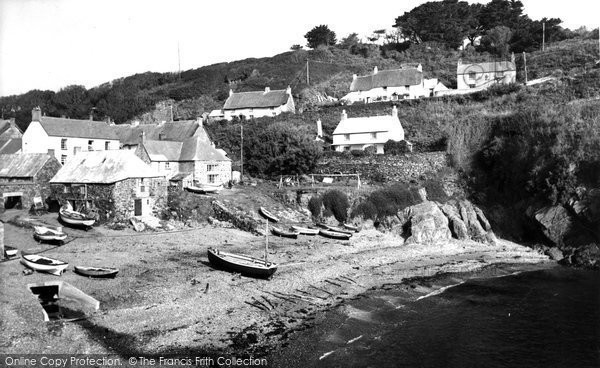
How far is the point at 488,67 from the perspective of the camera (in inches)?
2844

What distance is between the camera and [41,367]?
14.8 m

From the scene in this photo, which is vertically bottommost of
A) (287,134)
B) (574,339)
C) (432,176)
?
(574,339)

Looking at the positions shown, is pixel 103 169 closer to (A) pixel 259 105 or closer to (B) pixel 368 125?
(B) pixel 368 125

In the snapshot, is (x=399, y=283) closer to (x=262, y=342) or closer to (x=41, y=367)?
(x=262, y=342)

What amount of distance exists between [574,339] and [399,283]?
9340 millimetres

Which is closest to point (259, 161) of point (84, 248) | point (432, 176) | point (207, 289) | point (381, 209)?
point (381, 209)

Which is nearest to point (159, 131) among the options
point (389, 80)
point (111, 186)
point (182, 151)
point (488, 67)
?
point (182, 151)

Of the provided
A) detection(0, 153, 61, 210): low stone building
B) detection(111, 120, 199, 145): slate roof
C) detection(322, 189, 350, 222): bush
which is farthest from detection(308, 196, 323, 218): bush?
detection(0, 153, 61, 210): low stone building

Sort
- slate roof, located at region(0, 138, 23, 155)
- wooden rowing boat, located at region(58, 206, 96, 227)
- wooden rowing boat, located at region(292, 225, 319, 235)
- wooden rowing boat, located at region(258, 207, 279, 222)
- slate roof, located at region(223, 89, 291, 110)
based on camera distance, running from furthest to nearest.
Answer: slate roof, located at region(223, 89, 291, 110), slate roof, located at region(0, 138, 23, 155), wooden rowing boat, located at region(258, 207, 279, 222), wooden rowing boat, located at region(292, 225, 319, 235), wooden rowing boat, located at region(58, 206, 96, 227)

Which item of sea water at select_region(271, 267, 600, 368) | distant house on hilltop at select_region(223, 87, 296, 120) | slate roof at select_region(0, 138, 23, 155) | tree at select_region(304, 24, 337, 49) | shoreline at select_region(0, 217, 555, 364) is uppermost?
tree at select_region(304, 24, 337, 49)

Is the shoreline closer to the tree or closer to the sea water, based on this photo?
the sea water

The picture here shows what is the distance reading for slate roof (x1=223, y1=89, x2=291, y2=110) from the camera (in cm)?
7200

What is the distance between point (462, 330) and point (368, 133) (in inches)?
1401

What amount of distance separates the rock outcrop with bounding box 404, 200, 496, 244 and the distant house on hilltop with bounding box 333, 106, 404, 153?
15113mm
